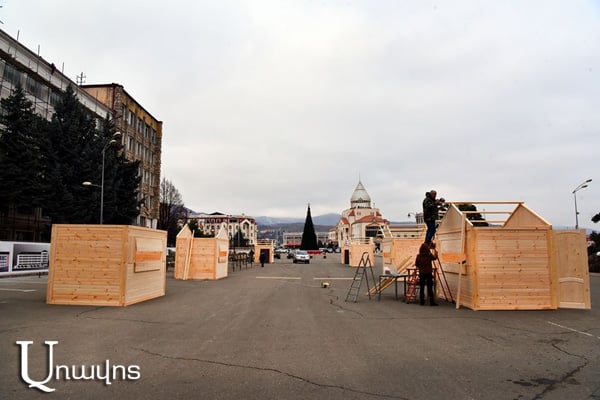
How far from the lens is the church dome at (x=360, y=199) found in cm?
Result: 16962

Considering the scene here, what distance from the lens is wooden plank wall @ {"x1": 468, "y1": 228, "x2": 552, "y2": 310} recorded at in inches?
452

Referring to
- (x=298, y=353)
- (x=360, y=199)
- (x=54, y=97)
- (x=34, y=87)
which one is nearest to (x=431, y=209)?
(x=298, y=353)

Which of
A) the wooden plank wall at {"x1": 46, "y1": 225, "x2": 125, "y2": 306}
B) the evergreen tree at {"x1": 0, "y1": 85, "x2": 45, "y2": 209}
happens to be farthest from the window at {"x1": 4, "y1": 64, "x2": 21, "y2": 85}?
the wooden plank wall at {"x1": 46, "y1": 225, "x2": 125, "y2": 306}

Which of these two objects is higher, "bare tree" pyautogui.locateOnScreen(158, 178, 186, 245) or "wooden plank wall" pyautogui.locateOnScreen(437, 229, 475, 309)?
"bare tree" pyautogui.locateOnScreen(158, 178, 186, 245)

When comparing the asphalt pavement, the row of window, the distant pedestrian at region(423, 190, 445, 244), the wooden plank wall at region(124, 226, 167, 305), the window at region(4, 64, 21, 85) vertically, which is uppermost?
the row of window

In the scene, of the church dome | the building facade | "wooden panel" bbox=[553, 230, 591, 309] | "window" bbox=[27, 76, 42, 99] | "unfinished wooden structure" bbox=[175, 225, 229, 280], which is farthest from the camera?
the church dome

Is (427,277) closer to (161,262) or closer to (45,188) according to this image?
(161,262)

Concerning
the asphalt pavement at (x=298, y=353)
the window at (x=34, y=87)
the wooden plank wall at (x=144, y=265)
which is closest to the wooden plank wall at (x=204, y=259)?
the wooden plank wall at (x=144, y=265)

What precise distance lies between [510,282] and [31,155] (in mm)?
32917

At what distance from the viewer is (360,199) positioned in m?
170

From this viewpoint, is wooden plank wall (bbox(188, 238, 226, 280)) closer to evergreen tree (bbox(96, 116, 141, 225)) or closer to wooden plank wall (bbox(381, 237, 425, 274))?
wooden plank wall (bbox(381, 237, 425, 274))

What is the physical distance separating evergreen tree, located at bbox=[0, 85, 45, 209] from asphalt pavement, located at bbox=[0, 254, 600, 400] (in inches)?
905

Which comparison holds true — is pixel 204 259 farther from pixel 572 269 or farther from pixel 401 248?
pixel 572 269

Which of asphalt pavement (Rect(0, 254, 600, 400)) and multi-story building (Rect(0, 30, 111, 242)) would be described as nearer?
asphalt pavement (Rect(0, 254, 600, 400))
